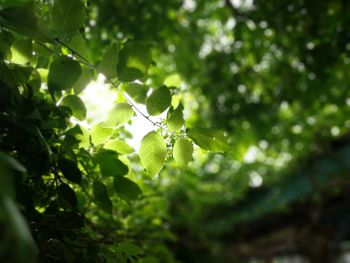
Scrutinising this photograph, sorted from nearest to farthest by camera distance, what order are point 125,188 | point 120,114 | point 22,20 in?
point 22,20, point 120,114, point 125,188

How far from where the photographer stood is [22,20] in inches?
25.6

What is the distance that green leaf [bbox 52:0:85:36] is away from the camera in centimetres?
70

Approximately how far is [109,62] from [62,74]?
0.32ft

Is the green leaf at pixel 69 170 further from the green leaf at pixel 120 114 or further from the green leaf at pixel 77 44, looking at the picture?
the green leaf at pixel 77 44

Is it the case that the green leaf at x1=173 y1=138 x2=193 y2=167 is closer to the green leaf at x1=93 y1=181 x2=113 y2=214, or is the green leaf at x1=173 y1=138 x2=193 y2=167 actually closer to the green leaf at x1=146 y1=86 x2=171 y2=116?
the green leaf at x1=146 y1=86 x2=171 y2=116

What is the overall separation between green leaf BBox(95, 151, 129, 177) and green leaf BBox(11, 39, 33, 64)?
248 mm

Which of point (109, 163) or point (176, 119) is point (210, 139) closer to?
point (176, 119)

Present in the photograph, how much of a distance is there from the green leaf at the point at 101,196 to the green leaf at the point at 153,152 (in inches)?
6.1

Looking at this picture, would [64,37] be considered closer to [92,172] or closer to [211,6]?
[92,172]

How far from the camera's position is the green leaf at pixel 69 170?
2.43ft

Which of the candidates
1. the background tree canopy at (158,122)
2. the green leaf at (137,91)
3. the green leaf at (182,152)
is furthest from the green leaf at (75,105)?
the green leaf at (182,152)

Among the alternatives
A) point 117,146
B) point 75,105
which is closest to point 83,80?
point 75,105

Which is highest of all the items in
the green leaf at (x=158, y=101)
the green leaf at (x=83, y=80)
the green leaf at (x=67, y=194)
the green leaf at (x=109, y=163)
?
the green leaf at (x=83, y=80)

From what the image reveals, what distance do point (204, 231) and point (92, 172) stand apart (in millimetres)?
4661
